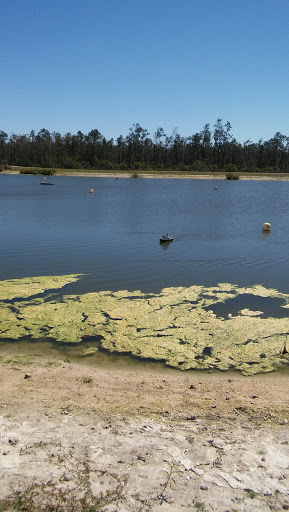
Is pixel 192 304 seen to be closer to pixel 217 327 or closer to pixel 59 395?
pixel 217 327

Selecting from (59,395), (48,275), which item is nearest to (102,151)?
(48,275)

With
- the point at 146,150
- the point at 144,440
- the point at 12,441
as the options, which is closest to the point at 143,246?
the point at 144,440

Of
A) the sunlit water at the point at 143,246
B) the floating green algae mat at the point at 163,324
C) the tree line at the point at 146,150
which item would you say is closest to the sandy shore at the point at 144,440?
the floating green algae mat at the point at 163,324

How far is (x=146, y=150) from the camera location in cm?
13862

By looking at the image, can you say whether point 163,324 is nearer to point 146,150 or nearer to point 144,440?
point 144,440

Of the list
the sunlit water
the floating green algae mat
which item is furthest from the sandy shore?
the sunlit water

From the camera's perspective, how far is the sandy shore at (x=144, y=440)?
194 inches

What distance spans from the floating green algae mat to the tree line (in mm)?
119317

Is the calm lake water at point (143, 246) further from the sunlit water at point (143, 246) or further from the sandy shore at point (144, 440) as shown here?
the sandy shore at point (144, 440)

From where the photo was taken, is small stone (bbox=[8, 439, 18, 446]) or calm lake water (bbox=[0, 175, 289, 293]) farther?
calm lake water (bbox=[0, 175, 289, 293])

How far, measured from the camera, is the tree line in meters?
135

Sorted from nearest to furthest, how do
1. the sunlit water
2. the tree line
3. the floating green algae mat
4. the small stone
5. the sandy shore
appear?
the sandy shore
the small stone
the floating green algae mat
the sunlit water
the tree line

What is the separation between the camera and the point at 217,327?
37.0 feet

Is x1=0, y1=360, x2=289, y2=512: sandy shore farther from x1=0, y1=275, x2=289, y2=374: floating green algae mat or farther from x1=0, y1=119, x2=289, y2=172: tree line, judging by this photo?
x1=0, y1=119, x2=289, y2=172: tree line
